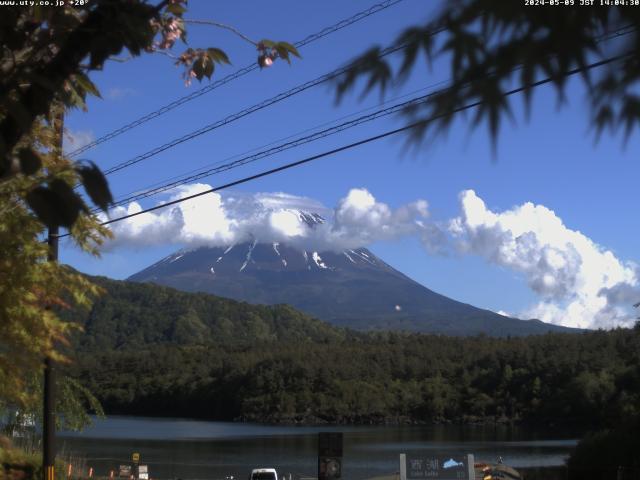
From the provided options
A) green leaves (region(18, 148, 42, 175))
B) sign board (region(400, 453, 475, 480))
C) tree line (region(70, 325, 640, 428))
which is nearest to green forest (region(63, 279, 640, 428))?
tree line (region(70, 325, 640, 428))

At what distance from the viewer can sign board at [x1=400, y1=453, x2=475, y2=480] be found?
21594 mm

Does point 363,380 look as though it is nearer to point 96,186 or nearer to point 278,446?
point 278,446

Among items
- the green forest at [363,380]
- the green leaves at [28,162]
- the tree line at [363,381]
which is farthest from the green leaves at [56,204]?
the tree line at [363,381]

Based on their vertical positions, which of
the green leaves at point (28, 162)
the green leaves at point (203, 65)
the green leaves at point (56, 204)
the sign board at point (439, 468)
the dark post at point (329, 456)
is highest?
the green leaves at point (203, 65)

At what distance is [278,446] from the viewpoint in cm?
7038

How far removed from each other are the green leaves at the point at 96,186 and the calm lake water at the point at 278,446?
40.5m

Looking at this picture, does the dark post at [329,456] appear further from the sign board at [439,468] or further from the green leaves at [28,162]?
the green leaves at [28,162]

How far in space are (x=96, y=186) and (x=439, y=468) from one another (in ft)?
65.2

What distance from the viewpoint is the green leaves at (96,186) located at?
335 centimetres

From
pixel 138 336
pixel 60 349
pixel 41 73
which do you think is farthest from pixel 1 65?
pixel 138 336

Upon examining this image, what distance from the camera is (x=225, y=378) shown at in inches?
4594

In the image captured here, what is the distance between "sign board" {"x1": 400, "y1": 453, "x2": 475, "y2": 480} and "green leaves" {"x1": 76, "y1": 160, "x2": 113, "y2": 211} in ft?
62.2

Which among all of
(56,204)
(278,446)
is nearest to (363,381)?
(278,446)

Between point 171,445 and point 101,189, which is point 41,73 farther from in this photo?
point 171,445
